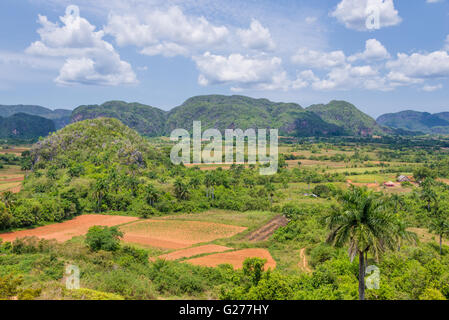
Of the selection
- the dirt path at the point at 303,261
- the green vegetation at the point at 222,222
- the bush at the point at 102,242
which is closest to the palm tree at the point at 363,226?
the green vegetation at the point at 222,222

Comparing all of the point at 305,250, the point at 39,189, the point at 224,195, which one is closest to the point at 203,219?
the point at 224,195

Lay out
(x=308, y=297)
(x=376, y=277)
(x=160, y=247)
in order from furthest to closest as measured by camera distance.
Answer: (x=160, y=247), (x=376, y=277), (x=308, y=297)

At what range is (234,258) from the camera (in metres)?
27.3

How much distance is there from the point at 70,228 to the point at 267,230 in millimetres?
23988

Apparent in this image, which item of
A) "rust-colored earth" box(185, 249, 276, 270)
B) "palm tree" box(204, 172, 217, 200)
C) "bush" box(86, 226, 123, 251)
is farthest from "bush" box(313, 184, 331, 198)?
"bush" box(86, 226, 123, 251)

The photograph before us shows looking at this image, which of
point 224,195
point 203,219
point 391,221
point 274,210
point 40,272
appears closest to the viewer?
point 391,221

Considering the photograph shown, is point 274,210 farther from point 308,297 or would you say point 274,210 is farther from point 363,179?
point 363,179

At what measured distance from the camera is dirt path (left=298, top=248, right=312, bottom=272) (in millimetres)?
24078

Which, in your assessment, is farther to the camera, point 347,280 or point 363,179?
point 363,179

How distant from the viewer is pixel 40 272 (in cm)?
1831

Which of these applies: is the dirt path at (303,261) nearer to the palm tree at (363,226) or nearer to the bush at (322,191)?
the palm tree at (363,226)

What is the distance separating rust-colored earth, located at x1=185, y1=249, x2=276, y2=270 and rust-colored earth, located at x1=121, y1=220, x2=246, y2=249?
460 centimetres

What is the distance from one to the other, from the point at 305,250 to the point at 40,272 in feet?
71.1

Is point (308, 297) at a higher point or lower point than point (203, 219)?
higher
